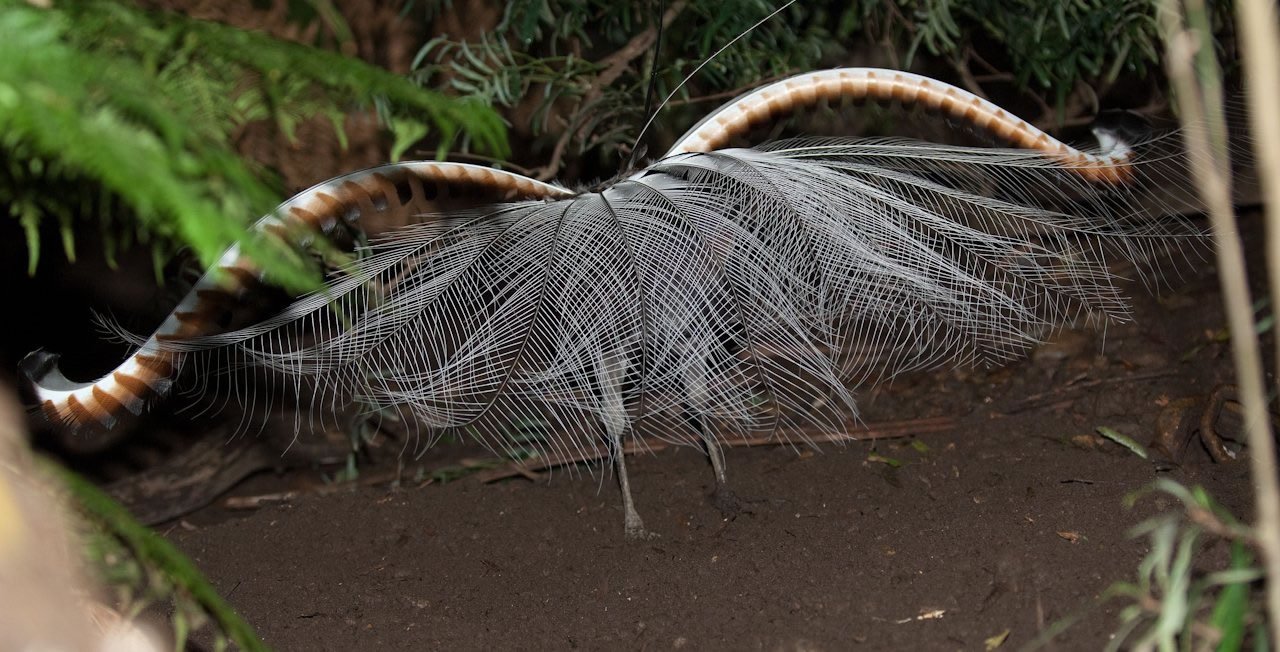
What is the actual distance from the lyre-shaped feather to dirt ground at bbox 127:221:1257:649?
0.96 ft

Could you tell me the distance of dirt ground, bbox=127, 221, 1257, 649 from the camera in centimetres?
160

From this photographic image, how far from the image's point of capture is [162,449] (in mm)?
2797

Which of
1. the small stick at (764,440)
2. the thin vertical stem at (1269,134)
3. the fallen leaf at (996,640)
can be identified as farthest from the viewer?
the small stick at (764,440)

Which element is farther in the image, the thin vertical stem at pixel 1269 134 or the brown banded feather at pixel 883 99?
the brown banded feather at pixel 883 99

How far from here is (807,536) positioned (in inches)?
75.9

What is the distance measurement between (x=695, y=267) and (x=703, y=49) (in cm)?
84

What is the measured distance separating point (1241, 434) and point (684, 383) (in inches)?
48.2

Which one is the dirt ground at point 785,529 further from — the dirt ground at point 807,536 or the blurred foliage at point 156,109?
the blurred foliage at point 156,109

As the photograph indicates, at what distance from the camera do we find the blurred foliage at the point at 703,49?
2395 mm

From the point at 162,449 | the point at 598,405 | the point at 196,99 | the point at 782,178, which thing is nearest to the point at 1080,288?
the point at 782,178

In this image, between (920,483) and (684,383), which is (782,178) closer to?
(684,383)

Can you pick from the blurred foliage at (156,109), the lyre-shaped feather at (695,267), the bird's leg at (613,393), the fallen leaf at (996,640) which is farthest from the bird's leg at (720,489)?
the blurred foliage at (156,109)

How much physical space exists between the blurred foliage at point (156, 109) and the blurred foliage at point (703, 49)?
3.95ft

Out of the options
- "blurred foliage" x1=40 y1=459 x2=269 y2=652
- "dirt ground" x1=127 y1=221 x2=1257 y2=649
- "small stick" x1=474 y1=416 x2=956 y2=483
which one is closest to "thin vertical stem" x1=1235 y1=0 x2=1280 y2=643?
"dirt ground" x1=127 y1=221 x2=1257 y2=649
